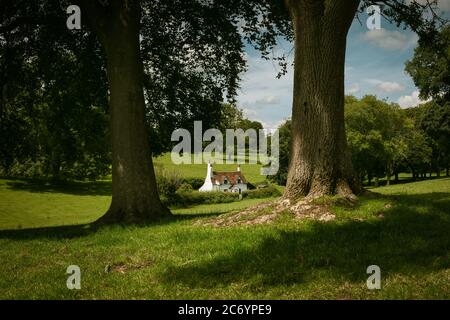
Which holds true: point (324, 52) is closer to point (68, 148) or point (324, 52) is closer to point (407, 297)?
point (407, 297)

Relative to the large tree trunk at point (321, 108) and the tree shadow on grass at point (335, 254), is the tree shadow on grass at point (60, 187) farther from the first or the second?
the tree shadow on grass at point (335, 254)

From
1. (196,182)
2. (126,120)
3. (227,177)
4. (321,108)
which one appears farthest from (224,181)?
(321,108)

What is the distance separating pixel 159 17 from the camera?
766 inches

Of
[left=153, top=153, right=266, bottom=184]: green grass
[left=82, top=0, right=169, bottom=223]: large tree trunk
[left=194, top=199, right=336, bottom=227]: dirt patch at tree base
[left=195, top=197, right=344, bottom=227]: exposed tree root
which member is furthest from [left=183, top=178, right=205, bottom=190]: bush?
[left=195, top=197, right=344, bottom=227]: exposed tree root

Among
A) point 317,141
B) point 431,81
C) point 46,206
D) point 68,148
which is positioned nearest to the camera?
point 317,141

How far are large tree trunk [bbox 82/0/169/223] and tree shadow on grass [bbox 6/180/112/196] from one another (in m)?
44.5

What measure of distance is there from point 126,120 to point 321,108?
7081 mm

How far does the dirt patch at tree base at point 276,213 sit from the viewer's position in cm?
971

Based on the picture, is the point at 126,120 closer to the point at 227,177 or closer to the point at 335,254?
the point at 335,254

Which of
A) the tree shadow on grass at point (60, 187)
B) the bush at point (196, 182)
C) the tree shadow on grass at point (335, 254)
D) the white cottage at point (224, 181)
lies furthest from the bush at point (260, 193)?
the tree shadow on grass at point (335, 254)

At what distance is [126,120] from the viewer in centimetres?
1434

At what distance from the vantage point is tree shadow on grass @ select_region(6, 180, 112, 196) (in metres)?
54.6

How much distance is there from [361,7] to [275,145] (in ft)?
283

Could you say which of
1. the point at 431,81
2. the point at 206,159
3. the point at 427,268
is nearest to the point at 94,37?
the point at 427,268
